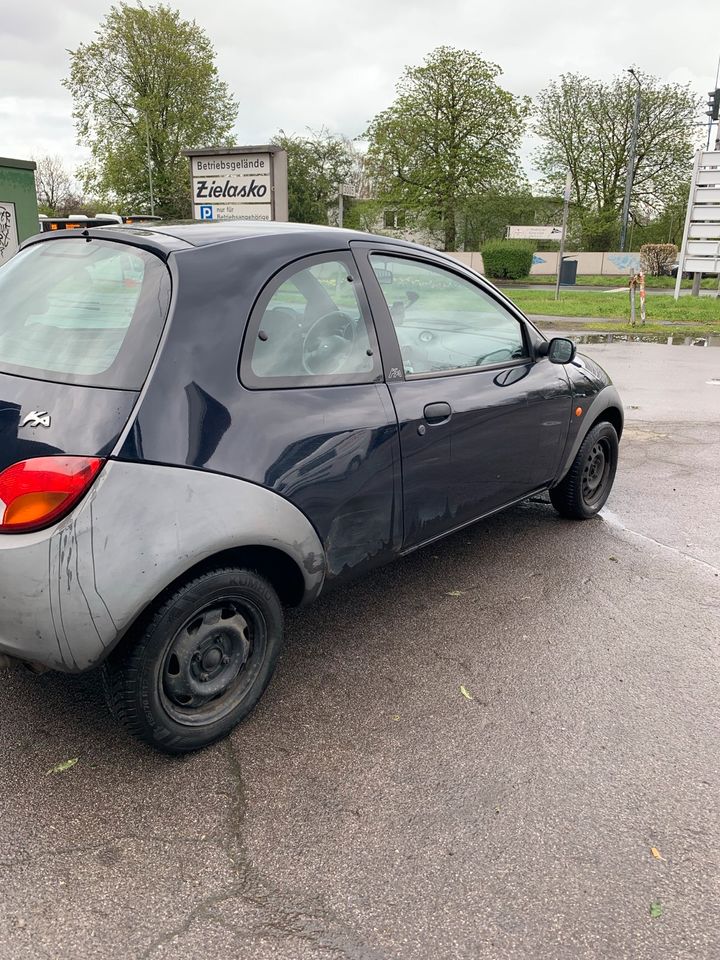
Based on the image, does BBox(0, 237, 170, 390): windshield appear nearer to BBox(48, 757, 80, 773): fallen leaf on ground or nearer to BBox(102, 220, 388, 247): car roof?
BBox(102, 220, 388, 247): car roof

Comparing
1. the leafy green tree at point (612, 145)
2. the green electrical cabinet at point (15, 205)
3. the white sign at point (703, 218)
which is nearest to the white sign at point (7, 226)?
the green electrical cabinet at point (15, 205)

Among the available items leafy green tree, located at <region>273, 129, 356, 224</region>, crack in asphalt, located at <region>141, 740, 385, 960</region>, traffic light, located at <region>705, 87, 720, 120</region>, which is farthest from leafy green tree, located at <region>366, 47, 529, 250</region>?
crack in asphalt, located at <region>141, 740, 385, 960</region>

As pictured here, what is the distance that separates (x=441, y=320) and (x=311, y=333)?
983 mm

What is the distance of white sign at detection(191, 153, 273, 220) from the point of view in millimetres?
13367

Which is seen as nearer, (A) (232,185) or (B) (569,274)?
(A) (232,185)

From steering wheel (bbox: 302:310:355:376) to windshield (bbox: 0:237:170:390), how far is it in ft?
1.88

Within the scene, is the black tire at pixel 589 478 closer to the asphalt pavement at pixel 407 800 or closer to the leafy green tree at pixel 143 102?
the asphalt pavement at pixel 407 800

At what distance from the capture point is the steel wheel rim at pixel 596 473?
4613mm

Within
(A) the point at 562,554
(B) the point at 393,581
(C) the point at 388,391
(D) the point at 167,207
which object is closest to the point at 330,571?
(C) the point at 388,391

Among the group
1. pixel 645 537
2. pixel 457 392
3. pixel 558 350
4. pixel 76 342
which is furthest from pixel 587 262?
pixel 76 342

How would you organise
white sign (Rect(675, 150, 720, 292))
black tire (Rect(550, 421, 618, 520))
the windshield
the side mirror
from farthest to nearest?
white sign (Rect(675, 150, 720, 292)), black tire (Rect(550, 421, 618, 520)), the side mirror, the windshield

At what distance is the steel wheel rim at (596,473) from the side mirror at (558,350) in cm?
86

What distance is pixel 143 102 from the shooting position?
133 ft

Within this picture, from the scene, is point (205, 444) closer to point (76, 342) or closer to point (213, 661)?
point (76, 342)
